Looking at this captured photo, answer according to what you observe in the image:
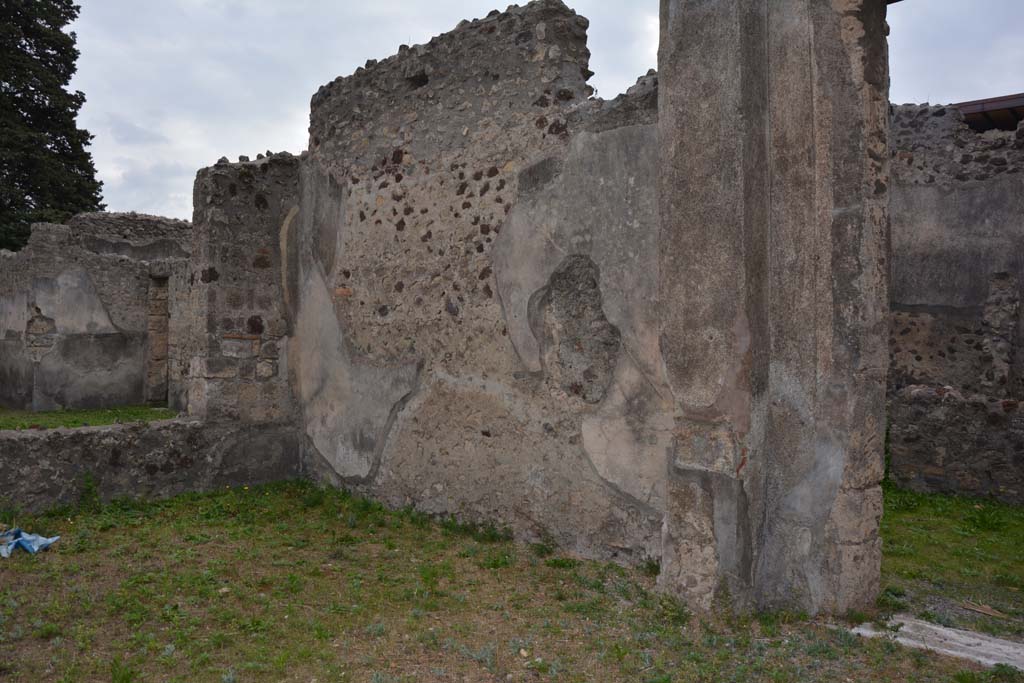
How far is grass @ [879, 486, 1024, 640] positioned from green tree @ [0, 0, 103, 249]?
60.7 feet

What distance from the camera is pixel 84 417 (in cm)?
988

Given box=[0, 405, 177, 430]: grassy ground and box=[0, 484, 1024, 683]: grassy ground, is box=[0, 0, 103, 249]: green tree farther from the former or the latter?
box=[0, 484, 1024, 683]: grassy ground

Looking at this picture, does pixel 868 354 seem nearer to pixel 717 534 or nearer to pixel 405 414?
pixel 717 534

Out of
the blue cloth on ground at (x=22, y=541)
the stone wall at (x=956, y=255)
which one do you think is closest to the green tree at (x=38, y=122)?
the blue cloth on ground at (x=22, y=541)

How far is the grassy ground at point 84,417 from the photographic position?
9.11 metres

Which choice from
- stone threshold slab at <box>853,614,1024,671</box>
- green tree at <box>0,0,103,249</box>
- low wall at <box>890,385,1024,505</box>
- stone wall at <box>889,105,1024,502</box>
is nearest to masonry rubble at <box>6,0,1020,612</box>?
stone threshold slab at <box>853,614,1024,671</box>

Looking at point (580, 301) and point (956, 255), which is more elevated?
point (956, 255)

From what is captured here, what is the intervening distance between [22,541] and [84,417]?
581 centimetres

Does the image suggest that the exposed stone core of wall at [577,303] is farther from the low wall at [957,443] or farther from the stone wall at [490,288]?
the low wall at [957,443]

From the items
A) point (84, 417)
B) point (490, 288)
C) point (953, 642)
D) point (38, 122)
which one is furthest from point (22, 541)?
point (38, 122)

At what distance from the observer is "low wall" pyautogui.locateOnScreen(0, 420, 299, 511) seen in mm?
5234

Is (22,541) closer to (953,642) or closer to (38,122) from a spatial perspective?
(953,642)

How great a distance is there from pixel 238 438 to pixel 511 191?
3.10m

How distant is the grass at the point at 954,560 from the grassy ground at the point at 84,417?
292 inches
